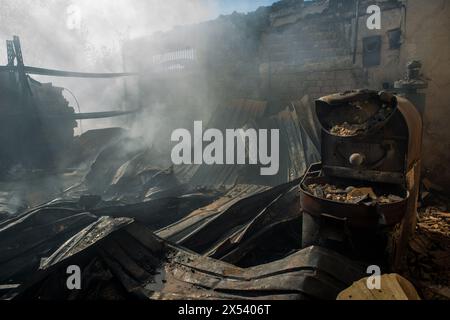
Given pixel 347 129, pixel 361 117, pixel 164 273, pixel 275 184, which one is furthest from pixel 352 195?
pixel 275 184

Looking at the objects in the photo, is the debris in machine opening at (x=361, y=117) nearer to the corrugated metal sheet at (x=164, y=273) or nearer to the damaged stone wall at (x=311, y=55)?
the corrugated metal sheet at (x=164, y=273)

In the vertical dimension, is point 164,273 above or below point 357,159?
below

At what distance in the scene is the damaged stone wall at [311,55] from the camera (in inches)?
285

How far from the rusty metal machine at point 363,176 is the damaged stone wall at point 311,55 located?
143 inches

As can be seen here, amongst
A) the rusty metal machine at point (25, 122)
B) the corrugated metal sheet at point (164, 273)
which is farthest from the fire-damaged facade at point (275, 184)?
the rusty metal machine at point (25, 122)

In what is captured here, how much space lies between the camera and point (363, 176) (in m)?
4.30

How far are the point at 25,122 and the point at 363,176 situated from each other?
9776 millimetres

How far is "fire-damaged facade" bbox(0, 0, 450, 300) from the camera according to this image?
3447mm

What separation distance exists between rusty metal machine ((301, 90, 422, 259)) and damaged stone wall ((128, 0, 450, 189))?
363cm

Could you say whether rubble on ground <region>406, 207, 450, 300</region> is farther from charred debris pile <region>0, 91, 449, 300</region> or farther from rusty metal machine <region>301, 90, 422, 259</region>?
rusty metal machine <region>301, 90, 422, 259</region>

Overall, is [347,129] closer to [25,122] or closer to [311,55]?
[311,55]

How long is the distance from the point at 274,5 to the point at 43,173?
29.6 ft

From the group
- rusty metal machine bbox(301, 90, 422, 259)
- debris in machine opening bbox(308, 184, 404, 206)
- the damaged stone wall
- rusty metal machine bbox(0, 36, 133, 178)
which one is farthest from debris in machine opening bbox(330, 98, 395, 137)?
rusty metal machine bbox(0, 36, 133, 178)
